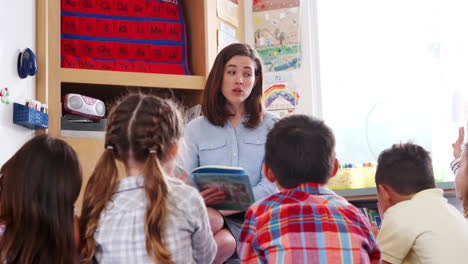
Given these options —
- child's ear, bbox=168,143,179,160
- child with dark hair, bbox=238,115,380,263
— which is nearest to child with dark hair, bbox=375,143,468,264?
child with dark hair, bbox=238,115,380,263

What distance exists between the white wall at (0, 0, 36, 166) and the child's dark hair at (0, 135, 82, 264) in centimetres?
51

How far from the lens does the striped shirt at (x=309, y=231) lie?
3.84 ft

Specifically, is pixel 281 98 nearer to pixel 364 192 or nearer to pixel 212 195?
pixel 364 192

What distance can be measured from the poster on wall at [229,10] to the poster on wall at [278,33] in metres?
0.13

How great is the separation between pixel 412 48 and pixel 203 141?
1517 mm

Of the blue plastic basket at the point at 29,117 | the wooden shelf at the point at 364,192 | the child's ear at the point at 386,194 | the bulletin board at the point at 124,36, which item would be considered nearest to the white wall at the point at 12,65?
the blue plastic basket at the point at 29,117

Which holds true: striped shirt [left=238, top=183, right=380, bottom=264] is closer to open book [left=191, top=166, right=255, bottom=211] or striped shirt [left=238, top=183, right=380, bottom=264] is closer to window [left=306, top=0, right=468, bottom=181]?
open book [left=191, top=166, right=255, bottom=211]

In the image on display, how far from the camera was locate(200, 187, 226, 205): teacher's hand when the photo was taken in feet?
4.80

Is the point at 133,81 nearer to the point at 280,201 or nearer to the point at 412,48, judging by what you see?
the point at 280,201

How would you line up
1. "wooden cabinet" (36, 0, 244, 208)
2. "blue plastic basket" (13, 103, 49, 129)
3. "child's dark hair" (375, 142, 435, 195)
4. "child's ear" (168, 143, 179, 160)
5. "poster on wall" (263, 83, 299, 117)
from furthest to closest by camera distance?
"poster on wall" (263, 83, 299, 117)
"wooden cabinet" (36, 0, 244, 208)
"blue plastic basket" (13, 103, 49, 129)
"child's dark hair" (375, 142, 435, 195)
"child's ear" (168, 143, 179, 160)

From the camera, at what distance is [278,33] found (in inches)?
111

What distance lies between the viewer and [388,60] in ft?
9.50

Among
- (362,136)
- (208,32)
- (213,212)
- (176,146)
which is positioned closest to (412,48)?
(362,136)

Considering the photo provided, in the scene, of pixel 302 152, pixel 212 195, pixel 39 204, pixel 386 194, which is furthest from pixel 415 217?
pixel 39 204
